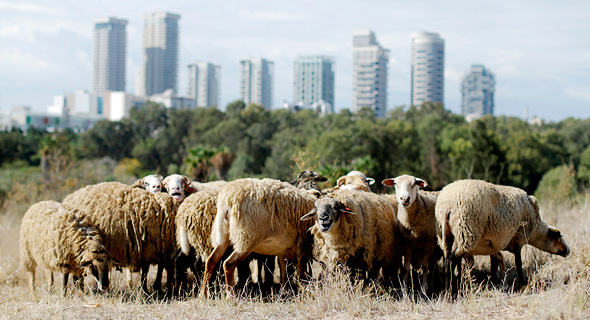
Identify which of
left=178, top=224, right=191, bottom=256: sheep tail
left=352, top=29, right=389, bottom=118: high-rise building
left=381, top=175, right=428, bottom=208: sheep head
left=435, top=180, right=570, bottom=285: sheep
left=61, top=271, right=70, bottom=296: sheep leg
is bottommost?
left=61, top=271, right=70, bottom=296: sheep leg

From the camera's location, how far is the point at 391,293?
8.22 m

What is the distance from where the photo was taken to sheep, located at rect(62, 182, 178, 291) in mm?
8445

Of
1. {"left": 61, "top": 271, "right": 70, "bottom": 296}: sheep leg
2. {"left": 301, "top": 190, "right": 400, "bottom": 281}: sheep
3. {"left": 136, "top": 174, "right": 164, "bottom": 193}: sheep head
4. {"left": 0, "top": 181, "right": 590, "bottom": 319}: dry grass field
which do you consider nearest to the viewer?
{"left": 0, "top": 181, "right": 590, "bottom": 319}: dry grass field

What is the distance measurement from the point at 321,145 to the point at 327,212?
39551 millimetres

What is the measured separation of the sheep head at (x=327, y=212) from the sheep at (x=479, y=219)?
1.50 m

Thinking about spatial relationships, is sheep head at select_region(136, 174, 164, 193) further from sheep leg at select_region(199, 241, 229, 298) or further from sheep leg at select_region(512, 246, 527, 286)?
sheep leg at select_region(512, 246, 527, 286)

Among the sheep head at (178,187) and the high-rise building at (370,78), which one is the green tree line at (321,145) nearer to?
the sheep head at (178,187)

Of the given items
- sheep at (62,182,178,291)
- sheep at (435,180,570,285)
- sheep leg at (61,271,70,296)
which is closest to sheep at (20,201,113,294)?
sheep leg at (61,271,70,296)

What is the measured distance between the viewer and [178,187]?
9406 mm

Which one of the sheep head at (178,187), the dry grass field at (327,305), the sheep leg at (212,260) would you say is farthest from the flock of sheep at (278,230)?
the dry grass field at (327,305)

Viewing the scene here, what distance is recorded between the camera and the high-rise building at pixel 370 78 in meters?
174

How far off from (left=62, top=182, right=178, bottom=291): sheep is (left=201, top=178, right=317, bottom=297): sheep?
1.06 meters

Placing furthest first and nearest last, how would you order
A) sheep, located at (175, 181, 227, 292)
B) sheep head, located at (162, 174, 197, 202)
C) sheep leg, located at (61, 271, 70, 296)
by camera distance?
sheep head, located at (162, 174, 197, 202) → sheep, located at (175, 181, 227, 292) → sheep leg, located at (61, 271, 70, 296)

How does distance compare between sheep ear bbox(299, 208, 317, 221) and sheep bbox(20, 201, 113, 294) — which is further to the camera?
sheep bbox(20, 201, 113, 294)
